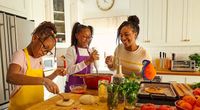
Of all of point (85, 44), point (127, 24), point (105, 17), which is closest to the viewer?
point (127, 24)

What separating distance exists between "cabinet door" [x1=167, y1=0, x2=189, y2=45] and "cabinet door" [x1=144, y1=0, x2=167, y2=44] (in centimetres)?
9

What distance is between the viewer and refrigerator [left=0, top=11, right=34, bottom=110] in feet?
5.97

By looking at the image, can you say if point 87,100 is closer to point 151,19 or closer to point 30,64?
point 30,64

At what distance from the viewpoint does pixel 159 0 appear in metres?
3.02

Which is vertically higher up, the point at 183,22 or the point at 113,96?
the point at 183,22

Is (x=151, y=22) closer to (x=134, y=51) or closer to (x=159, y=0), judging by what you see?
(x=159, y=0)

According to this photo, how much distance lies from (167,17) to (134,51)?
173cm

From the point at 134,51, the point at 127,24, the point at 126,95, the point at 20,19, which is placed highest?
the point at 20,19

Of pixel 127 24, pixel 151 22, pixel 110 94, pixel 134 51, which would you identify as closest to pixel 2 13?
pixel 127 24

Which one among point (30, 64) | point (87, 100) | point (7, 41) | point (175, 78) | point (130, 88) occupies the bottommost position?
point (175, 78)

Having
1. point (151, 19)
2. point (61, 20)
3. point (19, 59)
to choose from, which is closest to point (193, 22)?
point (151, 19)

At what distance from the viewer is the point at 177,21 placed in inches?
116

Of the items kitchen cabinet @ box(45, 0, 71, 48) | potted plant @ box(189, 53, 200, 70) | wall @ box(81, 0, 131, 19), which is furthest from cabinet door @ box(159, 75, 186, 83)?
kitchen cabinet @ box(45, 0, 71, 48)

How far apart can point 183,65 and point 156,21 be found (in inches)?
33.9
